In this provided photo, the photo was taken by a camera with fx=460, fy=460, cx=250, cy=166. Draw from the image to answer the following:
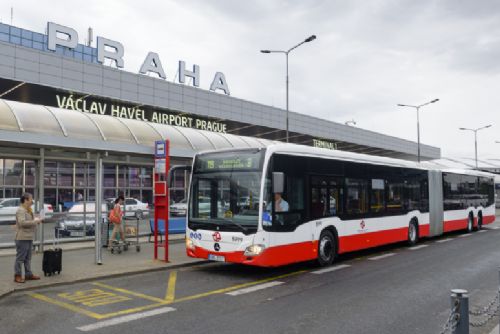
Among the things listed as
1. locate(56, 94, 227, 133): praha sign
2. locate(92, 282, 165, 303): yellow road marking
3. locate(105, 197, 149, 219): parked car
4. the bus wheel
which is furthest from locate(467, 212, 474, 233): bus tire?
locate(56, 94, 227, 133): praha sign

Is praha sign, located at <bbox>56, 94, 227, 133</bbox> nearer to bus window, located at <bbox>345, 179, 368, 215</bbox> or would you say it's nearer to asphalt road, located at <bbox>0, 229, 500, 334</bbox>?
asphalt road, located at <bbox>0, 229, 500, 334</bbox>

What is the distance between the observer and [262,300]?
764 cm

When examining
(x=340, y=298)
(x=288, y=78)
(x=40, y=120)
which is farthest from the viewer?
(x=288, y=78)

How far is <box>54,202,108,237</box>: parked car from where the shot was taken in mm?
14156

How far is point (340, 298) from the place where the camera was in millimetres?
7805

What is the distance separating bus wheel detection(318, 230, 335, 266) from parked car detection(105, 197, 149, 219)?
22.4 ft

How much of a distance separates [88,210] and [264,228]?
28.3ft

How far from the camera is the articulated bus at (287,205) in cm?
935

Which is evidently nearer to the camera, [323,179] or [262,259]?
[262,259]

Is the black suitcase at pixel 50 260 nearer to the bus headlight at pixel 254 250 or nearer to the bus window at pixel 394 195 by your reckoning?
the bus headlight at pixel 254 250

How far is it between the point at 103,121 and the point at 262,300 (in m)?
12.1

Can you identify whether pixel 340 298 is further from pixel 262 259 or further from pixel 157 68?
pixel 157 68

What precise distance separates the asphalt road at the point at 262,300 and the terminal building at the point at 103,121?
3499 millimetres

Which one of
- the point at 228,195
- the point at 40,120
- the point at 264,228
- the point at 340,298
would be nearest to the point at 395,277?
the point at 340,298
